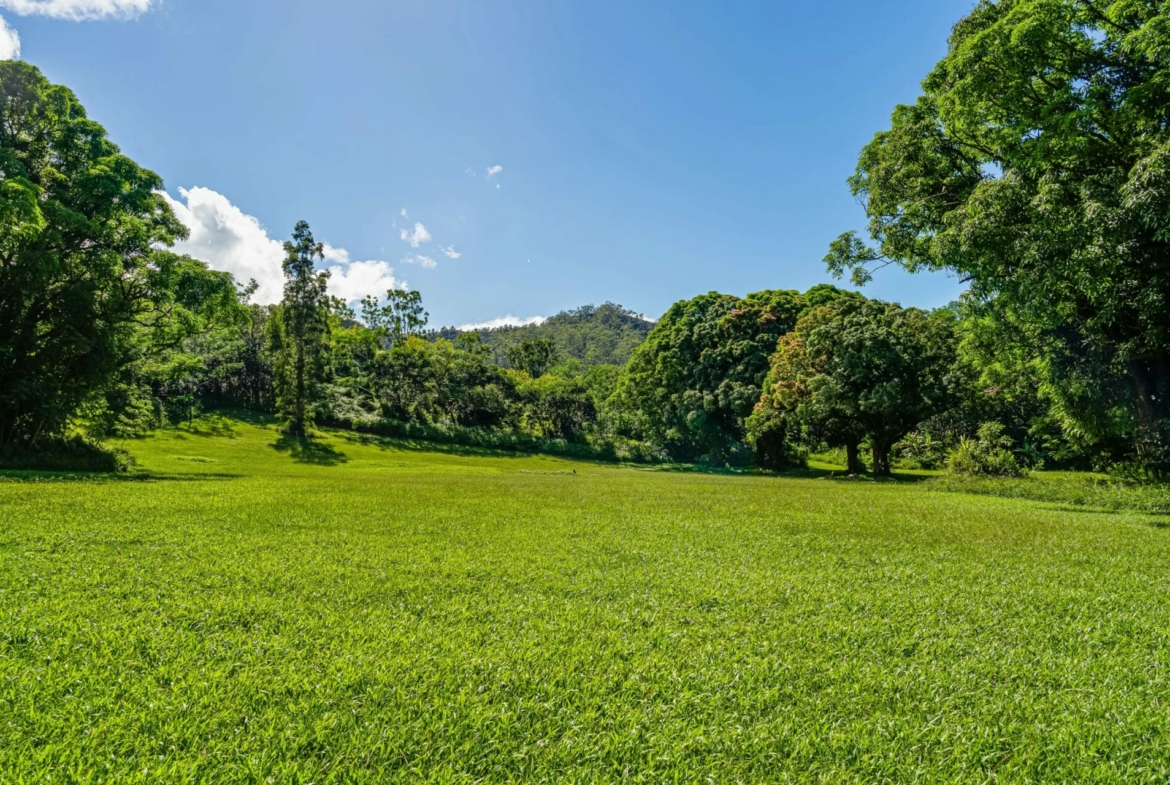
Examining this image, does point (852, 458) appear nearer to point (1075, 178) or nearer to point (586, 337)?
point (1075, 178)

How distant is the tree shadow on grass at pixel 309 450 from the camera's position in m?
35.9

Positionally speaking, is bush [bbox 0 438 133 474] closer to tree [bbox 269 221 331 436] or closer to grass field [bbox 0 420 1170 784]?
grass field [bbox 0 420 1170 784]

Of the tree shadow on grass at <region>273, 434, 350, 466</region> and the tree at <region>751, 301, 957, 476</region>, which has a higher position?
the tree at <region>751, 301, 957, 476</region>

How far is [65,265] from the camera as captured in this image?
55.6 ft

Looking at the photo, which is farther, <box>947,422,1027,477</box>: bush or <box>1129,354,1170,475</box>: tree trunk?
<box>947,422,1027,477</box>: bush

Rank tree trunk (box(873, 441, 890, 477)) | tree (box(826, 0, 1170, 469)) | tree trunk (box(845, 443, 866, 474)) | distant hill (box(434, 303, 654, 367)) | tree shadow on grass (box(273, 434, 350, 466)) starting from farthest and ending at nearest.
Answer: distant hill (box(434, 303, 654, 367)) < tree shadow on grass (box(273, 434, 350, 466)) < tree trunk (box(845, 443, 866, 474)) < tree trunk (box(873, 441, 890, 477)) < tree (box(826, 0, 1170, 469))

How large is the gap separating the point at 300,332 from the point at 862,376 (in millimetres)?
41324

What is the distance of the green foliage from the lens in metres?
35.0

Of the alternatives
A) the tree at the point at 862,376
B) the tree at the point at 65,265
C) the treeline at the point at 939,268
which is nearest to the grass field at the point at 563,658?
the treeline at the point at 939,268

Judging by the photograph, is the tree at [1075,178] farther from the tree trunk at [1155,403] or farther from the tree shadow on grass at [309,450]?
the tree shadow on grass at [309,450]

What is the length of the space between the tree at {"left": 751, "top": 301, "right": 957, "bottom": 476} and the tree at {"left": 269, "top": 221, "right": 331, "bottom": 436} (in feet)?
116

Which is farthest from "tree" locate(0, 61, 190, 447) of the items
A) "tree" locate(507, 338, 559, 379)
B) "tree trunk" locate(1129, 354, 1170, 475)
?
"tree" locate(507, 338, 559, 379)

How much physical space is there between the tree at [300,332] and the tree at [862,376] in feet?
116

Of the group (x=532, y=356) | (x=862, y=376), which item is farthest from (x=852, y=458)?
(x=532, y=356)
